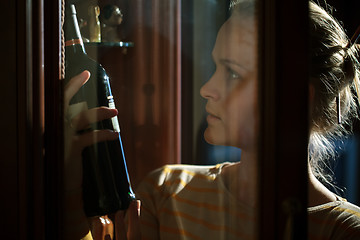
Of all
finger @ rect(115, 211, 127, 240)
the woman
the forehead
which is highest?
the forehead

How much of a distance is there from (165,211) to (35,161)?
23 centimetres

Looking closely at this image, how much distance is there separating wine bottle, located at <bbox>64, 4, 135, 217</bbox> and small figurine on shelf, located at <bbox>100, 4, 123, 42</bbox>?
0.04m

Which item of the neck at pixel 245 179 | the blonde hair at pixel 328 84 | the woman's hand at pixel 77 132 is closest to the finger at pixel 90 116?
the woman's hand at pixel 77 132

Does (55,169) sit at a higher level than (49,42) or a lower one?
lower

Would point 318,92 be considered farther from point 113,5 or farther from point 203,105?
point 113,5

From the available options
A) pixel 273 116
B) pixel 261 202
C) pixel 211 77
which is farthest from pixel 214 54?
pixel 261 202

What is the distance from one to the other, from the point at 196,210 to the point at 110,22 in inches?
13.8

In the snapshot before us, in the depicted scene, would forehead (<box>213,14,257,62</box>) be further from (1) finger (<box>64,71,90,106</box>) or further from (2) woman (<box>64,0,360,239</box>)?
(1) finger (<box>64,71,90,106</box>)

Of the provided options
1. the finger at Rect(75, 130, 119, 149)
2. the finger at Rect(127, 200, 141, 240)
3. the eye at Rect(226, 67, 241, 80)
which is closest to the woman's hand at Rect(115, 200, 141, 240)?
the finger at Rect(127, 200, 141, 240)

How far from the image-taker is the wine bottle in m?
0.59

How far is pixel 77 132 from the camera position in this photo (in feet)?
1.93

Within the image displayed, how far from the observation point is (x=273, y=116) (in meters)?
0.52

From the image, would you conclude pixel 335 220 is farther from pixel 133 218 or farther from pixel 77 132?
pixel 77 132

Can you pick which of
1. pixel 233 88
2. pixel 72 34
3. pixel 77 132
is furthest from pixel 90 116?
pixel 233 88
